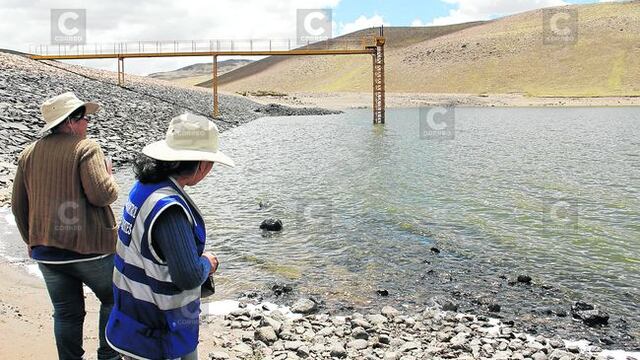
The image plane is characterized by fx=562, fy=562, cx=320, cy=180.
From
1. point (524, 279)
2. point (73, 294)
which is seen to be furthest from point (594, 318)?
point (73, 294)

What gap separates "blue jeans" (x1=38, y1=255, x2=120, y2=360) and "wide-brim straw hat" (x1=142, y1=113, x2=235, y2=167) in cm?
173

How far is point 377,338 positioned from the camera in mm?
7078

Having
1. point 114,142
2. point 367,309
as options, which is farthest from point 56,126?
point 114,142

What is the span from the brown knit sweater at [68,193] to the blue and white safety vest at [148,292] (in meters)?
1.22

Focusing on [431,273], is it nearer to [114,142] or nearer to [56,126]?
[56,126]

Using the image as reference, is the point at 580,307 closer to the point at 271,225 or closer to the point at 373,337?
the point at 373,337

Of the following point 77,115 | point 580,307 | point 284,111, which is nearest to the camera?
point 77,115

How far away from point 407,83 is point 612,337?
5121 inches

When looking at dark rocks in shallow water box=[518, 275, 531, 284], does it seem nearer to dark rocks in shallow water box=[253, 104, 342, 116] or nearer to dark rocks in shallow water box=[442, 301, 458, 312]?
dark rocks in shallow water box=[442, 301, 458, 312]

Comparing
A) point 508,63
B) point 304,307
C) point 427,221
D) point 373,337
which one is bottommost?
point 373,337

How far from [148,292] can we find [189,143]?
0.90 meters

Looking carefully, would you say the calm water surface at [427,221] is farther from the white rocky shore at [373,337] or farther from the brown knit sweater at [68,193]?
the brown knit sweater at [68,193]

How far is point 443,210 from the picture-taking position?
→ 15.2m

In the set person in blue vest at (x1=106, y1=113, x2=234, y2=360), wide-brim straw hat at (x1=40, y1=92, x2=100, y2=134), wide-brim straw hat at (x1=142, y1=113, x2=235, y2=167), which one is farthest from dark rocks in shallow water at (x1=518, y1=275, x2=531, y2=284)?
wide-brim straw hat at (x1=40, y1=92, x2=100, y2=134)
